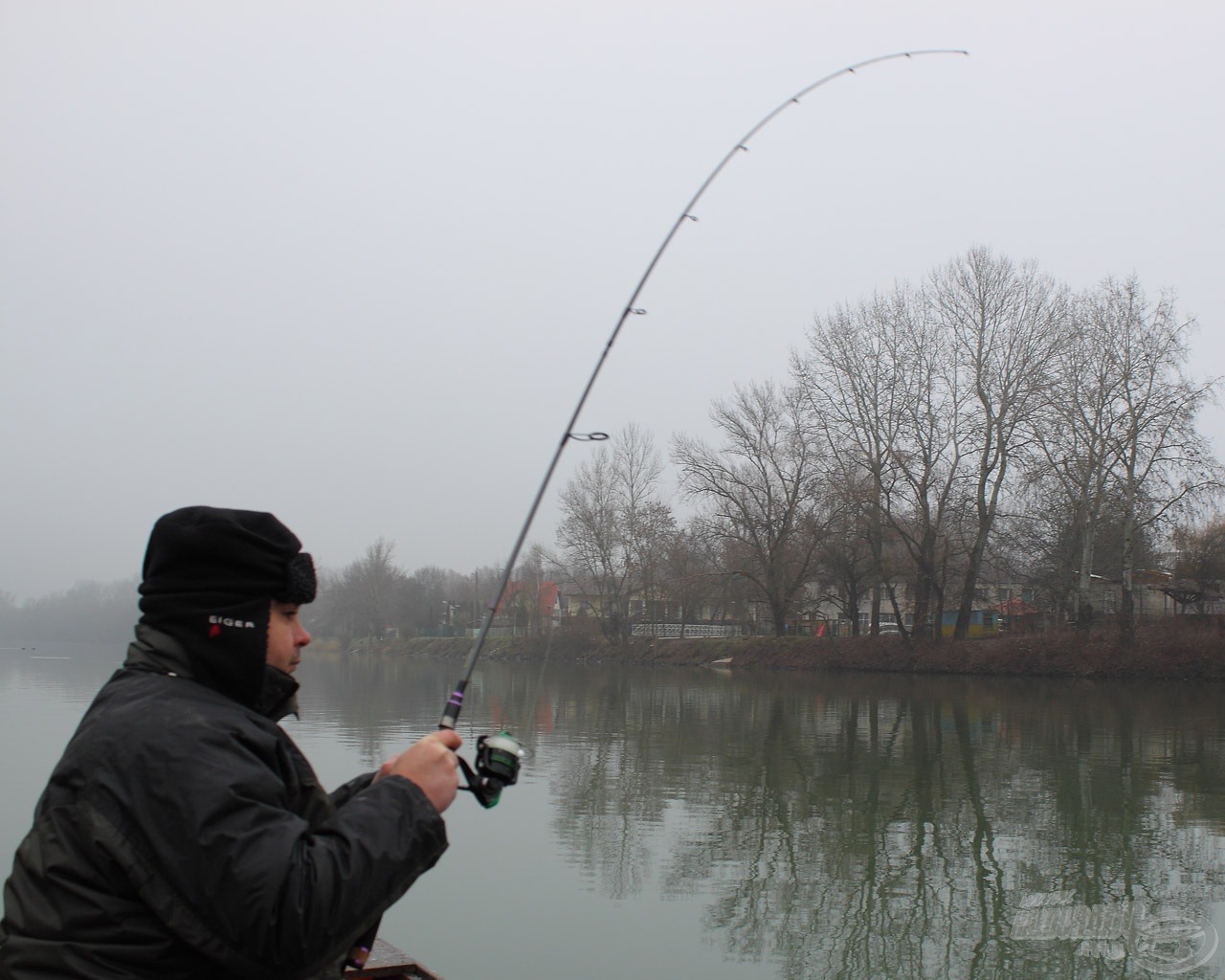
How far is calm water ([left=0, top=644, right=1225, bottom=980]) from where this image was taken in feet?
21.3

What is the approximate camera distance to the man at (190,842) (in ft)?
4.80

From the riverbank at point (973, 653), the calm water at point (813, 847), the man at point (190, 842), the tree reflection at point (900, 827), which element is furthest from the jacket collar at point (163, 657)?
the riverbank at point (973, 653)

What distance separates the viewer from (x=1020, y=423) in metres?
33.6

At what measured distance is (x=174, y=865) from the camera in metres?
1.46

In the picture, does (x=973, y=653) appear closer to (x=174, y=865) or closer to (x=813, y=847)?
(x=813, y=847)

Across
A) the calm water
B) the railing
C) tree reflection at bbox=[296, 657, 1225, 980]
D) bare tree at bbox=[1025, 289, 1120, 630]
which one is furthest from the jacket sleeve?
the railing

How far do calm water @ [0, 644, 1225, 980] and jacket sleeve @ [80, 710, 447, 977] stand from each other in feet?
8.19

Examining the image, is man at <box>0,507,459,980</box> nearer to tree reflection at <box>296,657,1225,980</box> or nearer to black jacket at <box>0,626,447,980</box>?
black jacket at <box>0,626,447,980</box>

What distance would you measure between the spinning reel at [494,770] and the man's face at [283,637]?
428 mm

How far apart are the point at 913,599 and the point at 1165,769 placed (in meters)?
25.7
